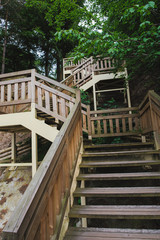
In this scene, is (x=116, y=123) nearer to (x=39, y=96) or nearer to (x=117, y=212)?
(x=39, y=96)

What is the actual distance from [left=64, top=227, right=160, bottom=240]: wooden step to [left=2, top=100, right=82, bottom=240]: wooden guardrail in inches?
11.3

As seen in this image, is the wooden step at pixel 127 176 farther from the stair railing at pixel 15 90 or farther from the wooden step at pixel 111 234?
the stair railing at pixel 15 90

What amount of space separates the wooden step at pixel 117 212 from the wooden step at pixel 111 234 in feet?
0.44

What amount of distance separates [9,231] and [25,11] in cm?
1843

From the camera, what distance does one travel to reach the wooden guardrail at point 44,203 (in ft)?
2.52

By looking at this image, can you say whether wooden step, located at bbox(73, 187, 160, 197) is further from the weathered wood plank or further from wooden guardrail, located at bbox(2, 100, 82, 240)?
wooden guardrail, located at bbox(2, 100, 82, 240)

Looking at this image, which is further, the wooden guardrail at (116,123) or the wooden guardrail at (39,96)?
the wooden guardrail at (116,123)

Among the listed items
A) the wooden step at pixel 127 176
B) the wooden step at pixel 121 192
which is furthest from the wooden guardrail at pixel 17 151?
the wooden step at pixel 121 192

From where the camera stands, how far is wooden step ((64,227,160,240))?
4.41ft

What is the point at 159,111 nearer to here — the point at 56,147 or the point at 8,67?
the point at 56,147

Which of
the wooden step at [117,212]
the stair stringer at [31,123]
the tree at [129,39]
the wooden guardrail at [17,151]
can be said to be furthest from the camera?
the wooden guardrail at [17,151]

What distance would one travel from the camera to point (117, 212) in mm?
1607

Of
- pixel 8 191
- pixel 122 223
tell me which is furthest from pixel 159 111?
pixel 8 191

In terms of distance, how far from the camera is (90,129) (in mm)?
3891
